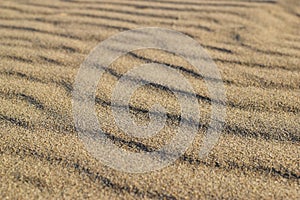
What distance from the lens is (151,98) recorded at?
1507 mm

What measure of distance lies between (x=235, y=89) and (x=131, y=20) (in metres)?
0.93

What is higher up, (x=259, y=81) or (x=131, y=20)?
(x=131, y=20)

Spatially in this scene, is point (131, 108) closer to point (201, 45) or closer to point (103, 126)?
point (103, 126)

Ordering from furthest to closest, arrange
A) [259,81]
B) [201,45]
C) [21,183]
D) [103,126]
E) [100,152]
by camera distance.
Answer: [201,45] → [259,81] → [103,126] → [100,152] → [21,183]

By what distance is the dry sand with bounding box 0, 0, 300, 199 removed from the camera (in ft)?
3.63

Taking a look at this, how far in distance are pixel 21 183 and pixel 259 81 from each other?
1.06 metres

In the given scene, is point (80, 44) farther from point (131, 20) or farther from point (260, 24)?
point (260, 24)

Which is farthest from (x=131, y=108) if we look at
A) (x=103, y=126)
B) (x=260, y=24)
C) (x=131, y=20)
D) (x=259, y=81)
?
(x=260, y=24)

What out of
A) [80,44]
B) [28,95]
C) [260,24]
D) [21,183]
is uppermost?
[260,24]

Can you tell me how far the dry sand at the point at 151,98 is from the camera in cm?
111

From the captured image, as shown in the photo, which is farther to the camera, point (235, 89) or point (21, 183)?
point (235, 89)

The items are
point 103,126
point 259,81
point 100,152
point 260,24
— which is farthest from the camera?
point 260,24

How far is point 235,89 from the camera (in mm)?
1577

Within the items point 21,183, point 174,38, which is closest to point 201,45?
point 174,38
